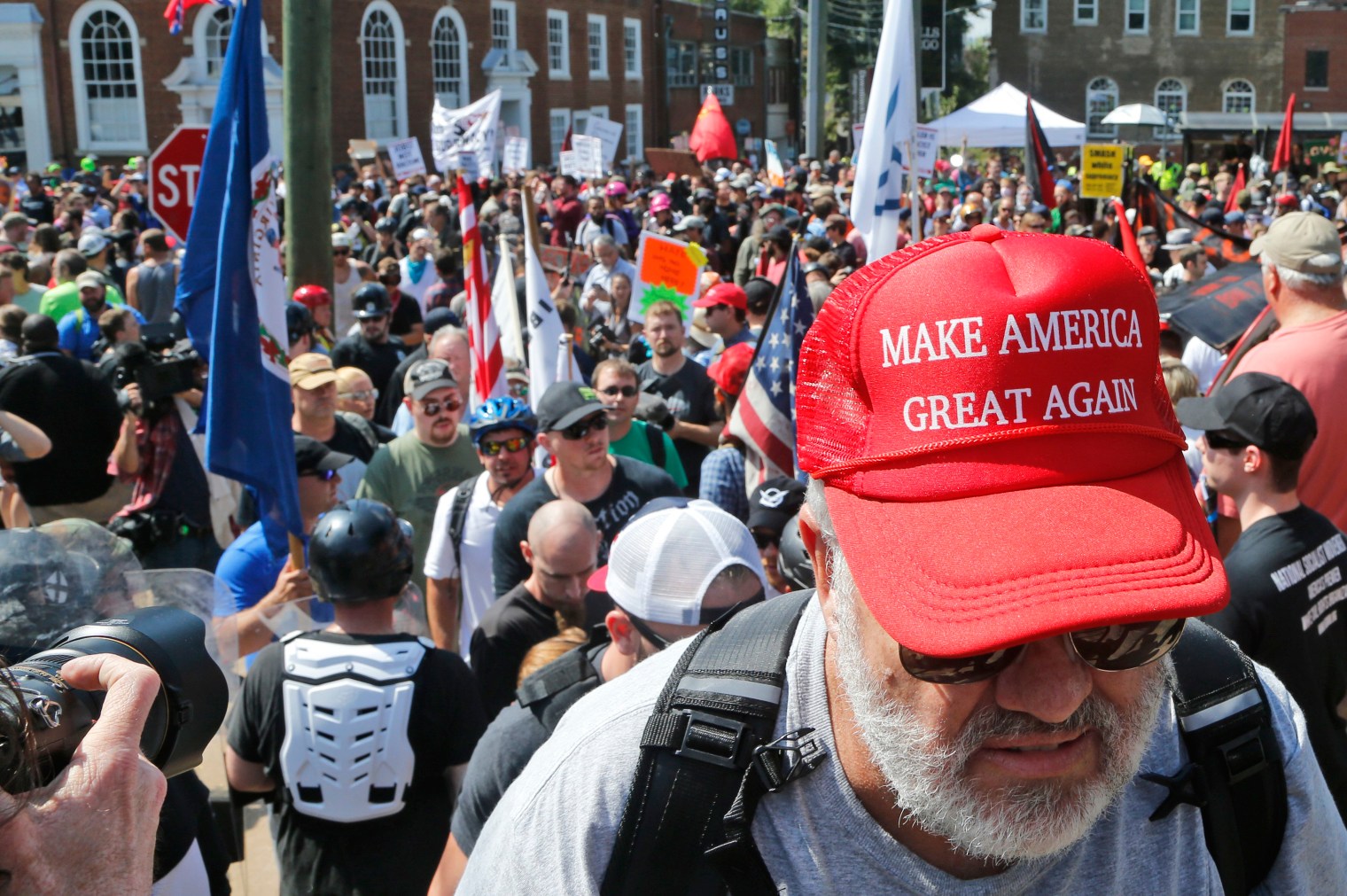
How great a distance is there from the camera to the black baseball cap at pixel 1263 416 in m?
3.45

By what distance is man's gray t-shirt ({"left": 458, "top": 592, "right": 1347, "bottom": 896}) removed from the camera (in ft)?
4.79

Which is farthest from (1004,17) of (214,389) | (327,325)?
(214,389)

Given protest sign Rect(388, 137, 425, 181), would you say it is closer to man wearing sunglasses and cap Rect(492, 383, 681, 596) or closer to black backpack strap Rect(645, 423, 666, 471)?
black backpack strap Rect(645, 423, 666, 471)

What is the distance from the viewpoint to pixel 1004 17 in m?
56.7

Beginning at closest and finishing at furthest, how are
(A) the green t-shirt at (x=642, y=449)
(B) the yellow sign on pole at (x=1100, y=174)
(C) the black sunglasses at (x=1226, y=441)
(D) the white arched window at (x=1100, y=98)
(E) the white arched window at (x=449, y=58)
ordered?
(C) the black sunglasses at (x=1226, y=441) → (A) the green t-shirt at (x=642, y=449) → (B) the yellow sign on pole at (x=1100, y=174) → (E) the white arched window at (x=449, y=58) → (D) the white arched window at (x=1100, y=98)

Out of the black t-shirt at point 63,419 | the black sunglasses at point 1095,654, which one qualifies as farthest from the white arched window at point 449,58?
the black sunglasses at point 1095,654

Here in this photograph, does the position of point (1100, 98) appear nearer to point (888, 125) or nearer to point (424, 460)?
point (888, 125)

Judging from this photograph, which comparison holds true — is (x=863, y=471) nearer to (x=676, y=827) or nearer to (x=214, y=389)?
(x=676, y=827)

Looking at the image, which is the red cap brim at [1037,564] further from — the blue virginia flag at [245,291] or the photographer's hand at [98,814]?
the blue virginia flag at [245,291]

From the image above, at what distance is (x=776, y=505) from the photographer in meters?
4.34

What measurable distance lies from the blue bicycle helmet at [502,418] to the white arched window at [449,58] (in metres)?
36.0

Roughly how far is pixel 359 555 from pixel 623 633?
882 millimetres

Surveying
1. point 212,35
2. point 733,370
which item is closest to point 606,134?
point 733,370

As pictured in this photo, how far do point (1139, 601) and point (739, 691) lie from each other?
1.55 feet
